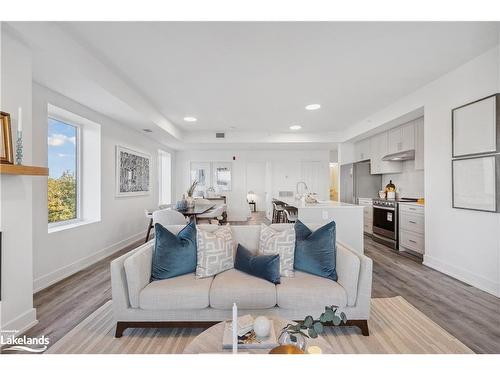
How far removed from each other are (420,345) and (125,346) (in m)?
2.13

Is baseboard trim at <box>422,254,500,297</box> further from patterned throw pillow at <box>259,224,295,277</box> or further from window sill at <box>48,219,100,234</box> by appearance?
window sill at <box>48,219,100,234</box>

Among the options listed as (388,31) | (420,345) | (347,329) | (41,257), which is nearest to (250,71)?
(388,31)

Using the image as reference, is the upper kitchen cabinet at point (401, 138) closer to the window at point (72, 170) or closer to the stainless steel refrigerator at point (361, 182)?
the stainless steel refrigerator at point (361, 182)

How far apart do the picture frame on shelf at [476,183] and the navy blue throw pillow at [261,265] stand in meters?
2.37

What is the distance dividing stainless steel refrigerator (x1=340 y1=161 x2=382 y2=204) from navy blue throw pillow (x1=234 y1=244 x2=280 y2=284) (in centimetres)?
452

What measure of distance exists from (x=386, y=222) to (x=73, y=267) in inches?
203

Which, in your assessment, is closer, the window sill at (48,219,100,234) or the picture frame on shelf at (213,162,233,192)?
the window sill at (48,219,100,234)

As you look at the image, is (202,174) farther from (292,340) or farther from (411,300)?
(292,340)

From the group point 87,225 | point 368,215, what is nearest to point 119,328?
point 87,225

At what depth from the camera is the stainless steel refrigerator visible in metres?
5.74

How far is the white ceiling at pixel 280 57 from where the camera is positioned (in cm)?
212

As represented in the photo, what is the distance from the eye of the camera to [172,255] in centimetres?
206

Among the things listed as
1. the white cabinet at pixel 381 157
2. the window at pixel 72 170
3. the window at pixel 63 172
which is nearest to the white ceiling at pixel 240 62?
the window at pixel 72 170

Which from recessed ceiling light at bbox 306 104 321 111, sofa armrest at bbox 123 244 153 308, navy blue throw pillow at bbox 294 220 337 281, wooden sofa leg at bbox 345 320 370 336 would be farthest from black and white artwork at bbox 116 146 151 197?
wooden sofa leg at bbox 345 320 370 336
